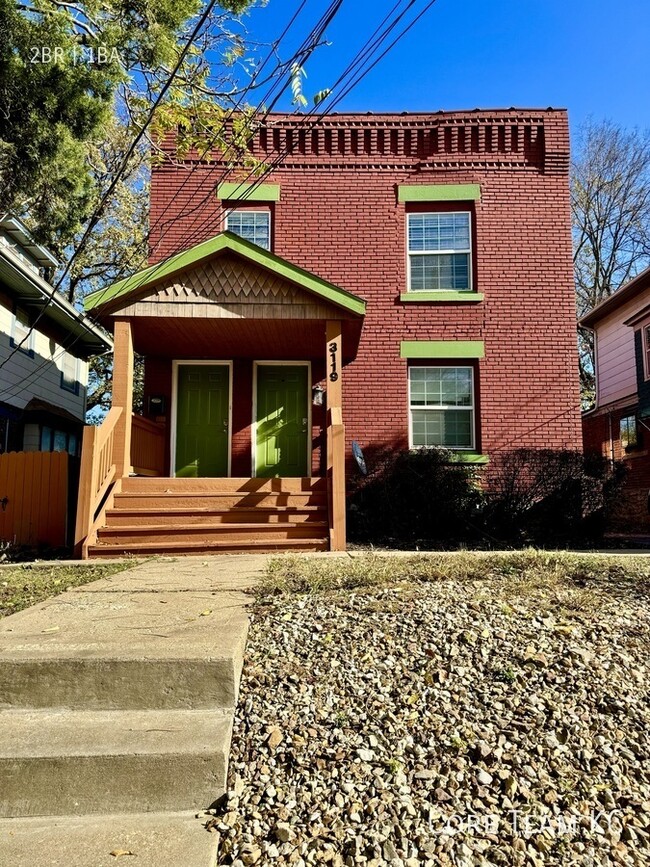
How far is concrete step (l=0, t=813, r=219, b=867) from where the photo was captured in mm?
2291

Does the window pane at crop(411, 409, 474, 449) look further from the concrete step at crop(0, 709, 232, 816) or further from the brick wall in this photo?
the concrete step at crop(0, 709, 232, 816)

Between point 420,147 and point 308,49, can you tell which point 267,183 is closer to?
point 420,147

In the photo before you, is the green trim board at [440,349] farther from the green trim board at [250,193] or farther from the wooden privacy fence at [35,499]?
the wooden privacy fence at [35,499]

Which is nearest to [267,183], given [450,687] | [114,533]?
[114,533]

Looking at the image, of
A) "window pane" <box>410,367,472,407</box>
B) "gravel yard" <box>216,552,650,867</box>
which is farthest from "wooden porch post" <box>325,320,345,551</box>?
"gravel yard" <box>216,552,650,867</box>

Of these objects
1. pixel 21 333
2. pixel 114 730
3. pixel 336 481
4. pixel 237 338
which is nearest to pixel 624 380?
pixel 237 338

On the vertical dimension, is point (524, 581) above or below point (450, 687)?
above

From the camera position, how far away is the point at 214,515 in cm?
818

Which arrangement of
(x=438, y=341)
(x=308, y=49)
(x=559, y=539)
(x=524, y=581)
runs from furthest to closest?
(x=438, y=341)
(x=559, y=539)
(x=308, y=49)
(x=524, y=581)

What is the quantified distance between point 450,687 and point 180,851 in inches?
59.7

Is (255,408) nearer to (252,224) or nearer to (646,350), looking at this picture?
(252,224)

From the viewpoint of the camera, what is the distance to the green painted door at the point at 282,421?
11.0m

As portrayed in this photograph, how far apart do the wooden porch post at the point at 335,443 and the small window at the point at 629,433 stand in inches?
449

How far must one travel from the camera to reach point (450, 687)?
3209 mm
